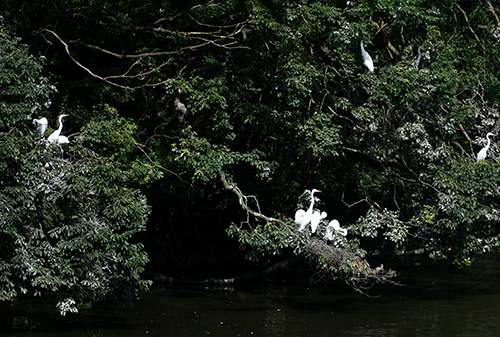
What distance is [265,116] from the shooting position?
10.9 metres

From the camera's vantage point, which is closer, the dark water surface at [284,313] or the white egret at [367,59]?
the dark water surface at [284,313]

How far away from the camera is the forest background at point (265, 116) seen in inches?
345

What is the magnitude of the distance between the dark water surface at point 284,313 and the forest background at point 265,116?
0.71m

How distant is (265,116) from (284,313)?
11.8 feet

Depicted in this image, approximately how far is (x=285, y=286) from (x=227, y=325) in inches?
157

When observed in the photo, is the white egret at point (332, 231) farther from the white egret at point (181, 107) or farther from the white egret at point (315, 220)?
the white egret at point (181, 107)

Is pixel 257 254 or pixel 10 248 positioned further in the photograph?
pixel 257 254

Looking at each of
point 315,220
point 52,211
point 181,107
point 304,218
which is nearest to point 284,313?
point 304,218

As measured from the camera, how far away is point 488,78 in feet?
40.2

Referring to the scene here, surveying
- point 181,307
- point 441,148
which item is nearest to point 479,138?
point 441,148

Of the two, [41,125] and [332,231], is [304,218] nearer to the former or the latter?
[332,231]

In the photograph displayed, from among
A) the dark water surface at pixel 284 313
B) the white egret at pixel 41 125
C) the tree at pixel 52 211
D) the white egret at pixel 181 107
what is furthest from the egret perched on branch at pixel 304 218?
the white egret at pixel 41 125

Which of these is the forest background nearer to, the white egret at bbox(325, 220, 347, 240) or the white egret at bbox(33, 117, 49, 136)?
the white egret at bbox(325, 220, 347, 240)

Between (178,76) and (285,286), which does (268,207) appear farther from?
(178,76)
